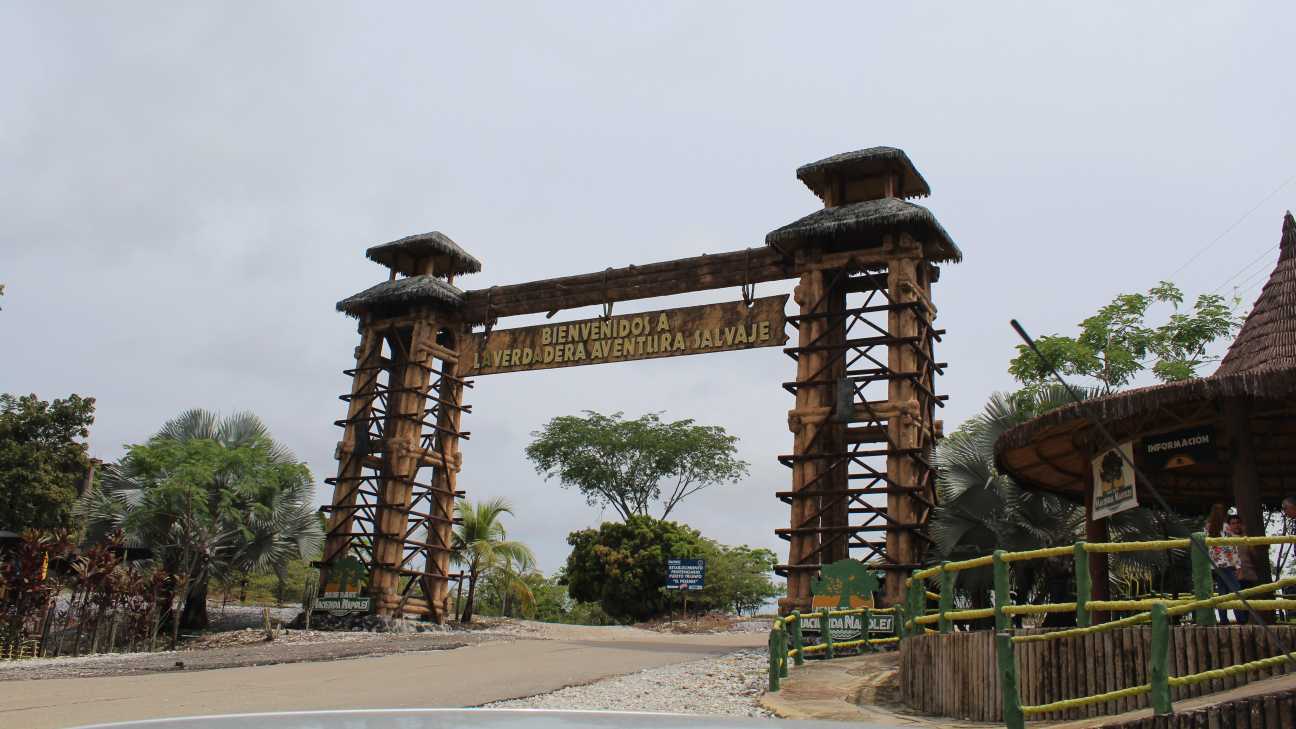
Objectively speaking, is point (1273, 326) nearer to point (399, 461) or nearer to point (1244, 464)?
point (1244, 464)

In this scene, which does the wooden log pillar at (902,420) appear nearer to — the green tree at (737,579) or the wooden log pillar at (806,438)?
the wooden log pillar at (806,438)

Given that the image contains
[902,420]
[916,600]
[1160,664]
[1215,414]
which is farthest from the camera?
[902,420]

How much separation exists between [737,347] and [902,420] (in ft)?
15.0

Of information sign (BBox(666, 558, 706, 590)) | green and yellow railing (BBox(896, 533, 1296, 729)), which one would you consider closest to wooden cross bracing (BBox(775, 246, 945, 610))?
green and yellow railing (BBox(896, 533, 1296, 729))

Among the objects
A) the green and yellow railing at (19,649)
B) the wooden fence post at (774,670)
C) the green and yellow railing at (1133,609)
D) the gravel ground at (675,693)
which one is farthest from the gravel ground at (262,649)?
the green and yellow railing at (1133,609)

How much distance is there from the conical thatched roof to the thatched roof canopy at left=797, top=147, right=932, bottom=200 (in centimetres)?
868

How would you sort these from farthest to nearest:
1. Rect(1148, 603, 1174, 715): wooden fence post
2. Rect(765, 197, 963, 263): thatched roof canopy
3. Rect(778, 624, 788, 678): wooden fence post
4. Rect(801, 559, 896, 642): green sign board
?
Rect(765, 197, 963, 263): thatched roof canopy
Rect(801, 559, 896, 642): green sign board
Rect(778, 624, 788, 678): wooden fence post
Rect(1148, 603, 1174, 715): wooden fence post

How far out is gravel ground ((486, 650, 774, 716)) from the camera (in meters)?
11.2

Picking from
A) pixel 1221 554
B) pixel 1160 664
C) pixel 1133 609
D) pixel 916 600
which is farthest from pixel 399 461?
pixel 1160 664

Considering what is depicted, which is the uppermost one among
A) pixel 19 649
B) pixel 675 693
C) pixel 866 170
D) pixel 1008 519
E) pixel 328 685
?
pixel 866 170

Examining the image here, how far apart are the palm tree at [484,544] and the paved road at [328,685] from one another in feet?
52.3

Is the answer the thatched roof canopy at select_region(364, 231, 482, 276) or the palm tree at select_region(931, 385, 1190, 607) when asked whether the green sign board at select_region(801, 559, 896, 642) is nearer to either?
the palm tree at select_region(931, 385, 1190, 607)

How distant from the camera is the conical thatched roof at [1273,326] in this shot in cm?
1172

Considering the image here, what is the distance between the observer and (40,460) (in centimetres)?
3045
